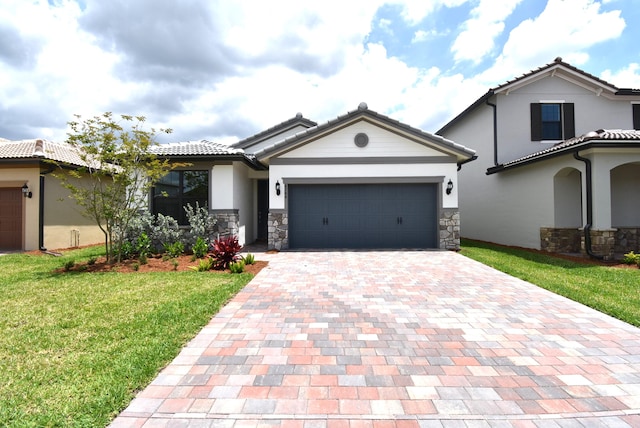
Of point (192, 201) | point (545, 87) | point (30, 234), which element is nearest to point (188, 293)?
point (192, 201)

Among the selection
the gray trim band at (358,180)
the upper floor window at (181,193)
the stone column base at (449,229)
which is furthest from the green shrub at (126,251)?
the stone column base at (449,229)

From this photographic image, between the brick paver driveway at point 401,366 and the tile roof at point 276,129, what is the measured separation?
11986mm

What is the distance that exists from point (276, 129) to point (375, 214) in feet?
27.0

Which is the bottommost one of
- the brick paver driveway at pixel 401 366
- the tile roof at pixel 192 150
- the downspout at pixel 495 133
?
the brick paver driveway at pixel 401 366

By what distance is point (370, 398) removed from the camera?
2.67 meters

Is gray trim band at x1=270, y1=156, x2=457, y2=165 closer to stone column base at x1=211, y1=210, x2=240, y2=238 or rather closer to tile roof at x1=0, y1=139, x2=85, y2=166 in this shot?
stone column base at x1=211, y1=210, x2=240, y2=238

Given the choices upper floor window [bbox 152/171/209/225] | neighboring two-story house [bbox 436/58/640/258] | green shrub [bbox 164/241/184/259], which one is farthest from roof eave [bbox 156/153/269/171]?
neighboring two-story house [bbox 436/58/640/258]

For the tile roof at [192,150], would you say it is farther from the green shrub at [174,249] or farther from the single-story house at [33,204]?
the single-story house at [33,204]

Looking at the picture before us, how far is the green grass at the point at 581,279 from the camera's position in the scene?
4.99 metres

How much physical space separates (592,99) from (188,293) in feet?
58.3

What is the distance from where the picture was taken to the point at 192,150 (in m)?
11.0

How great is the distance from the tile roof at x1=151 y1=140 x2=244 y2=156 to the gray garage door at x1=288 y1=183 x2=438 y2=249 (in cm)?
333

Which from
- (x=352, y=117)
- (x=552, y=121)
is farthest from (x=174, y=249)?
(x=552, y=121)

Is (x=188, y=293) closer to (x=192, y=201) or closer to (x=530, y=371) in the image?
(x=530, y=371)
